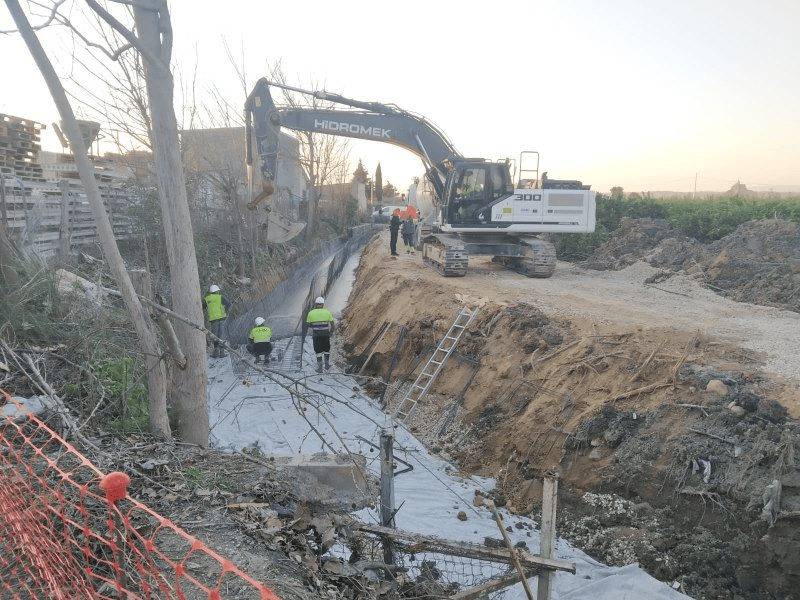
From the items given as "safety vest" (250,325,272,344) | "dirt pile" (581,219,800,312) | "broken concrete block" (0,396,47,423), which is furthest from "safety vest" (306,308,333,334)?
"dirt pile" (581,219,800,312)

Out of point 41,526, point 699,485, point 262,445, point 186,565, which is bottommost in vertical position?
point 262,445

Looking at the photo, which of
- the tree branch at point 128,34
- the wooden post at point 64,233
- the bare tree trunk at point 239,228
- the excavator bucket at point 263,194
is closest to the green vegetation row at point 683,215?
the bare tree trunk at point 239,228

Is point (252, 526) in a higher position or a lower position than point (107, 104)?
lower

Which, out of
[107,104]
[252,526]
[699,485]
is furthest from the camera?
[107,104]

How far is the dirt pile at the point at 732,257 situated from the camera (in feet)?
42.6

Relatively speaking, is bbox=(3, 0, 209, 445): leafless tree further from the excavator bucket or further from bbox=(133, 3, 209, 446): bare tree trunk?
the excavator bucket

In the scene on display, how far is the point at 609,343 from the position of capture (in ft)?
28.9

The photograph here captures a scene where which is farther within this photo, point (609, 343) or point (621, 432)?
point (609, 343)

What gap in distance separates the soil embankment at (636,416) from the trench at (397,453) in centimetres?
47

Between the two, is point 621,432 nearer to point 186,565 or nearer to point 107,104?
point 186,565

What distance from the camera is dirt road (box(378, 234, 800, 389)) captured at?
9.09 metres

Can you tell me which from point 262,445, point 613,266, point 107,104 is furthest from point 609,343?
point 107,104

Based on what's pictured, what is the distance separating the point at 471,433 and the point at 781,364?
178 inches

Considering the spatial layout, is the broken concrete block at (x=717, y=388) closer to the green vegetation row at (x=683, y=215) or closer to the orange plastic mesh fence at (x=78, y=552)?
the orange plastic mesh fence at (x=78, y=552)
